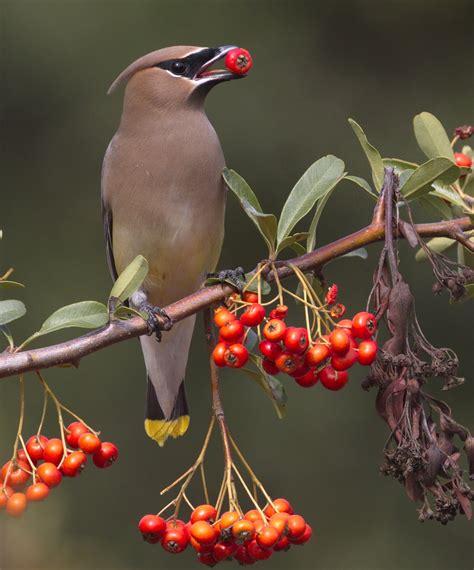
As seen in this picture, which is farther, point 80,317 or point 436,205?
point 436,205

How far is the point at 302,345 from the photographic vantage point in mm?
2154

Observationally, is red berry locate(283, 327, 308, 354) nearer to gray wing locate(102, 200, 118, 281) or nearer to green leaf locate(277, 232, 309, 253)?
green leaf locate(277, 232, 309, 253)

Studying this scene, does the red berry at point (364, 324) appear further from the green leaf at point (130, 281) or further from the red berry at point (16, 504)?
the red berry at point (16, 504)

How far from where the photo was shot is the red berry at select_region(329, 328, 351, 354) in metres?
2.13

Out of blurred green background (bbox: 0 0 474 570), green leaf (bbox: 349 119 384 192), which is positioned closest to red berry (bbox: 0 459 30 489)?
green leaf (bbox: 349 119 384 192)

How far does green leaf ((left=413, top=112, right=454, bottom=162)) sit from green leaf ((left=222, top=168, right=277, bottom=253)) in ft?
1.26

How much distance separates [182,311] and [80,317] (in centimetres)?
21

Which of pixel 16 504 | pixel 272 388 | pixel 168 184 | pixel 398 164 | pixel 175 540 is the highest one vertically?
pixel 398 164

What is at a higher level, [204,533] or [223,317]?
[223,317]

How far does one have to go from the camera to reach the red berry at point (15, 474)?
236 centimetres

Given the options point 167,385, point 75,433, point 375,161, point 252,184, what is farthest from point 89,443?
point 252,184

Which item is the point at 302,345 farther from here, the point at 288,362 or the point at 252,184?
the point at 252,184

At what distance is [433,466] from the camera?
2018mm

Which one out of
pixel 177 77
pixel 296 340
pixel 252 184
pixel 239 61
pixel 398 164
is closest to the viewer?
pixel 296 340
